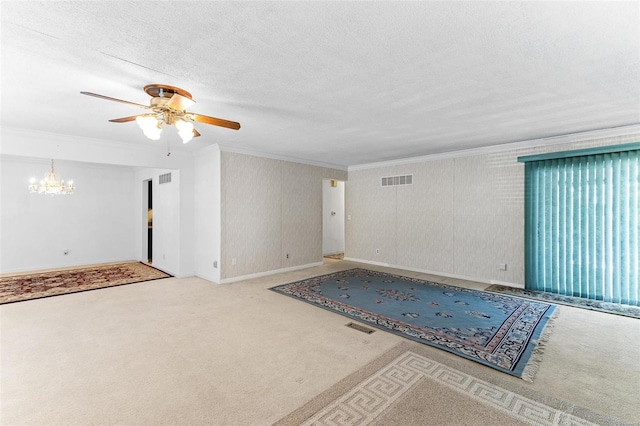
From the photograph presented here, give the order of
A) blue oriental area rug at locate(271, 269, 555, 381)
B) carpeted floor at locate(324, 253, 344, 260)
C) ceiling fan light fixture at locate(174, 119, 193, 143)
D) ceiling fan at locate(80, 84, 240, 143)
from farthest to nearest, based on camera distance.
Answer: carpeted floor at locate(324, 253, 344, 260)
blue oriental area rug at locate(271, 269, 555, 381)
ceiling fan light fixture at locate(174, 119, 193, 143)
ceiling fan at locate(80, 84, 240, 143)

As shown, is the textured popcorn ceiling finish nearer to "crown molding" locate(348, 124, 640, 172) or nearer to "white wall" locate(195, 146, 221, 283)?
"crown molding" locate(348, 124, 640, 172)

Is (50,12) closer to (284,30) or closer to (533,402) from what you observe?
(284,30)

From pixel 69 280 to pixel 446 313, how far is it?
6.79 m

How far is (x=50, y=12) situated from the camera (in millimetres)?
1728

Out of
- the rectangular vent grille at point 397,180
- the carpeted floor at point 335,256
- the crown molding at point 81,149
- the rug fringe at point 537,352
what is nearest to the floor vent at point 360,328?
the rug fringe at point 537,352

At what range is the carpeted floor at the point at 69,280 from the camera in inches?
192

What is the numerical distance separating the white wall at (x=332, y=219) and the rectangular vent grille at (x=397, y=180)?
225cm

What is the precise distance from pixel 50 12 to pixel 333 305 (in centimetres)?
396

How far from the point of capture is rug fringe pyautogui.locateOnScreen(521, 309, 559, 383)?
8.15 ft

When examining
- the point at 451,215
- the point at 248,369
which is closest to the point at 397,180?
the point at 451,215

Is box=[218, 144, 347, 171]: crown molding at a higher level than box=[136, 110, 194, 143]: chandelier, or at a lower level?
higher

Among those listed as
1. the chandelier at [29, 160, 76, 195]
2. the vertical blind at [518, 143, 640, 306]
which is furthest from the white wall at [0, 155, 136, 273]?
the vertical blind at [518, 143, 640, 306]

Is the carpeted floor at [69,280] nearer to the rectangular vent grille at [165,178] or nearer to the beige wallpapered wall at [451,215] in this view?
the rectangular vent grille at [165,178]

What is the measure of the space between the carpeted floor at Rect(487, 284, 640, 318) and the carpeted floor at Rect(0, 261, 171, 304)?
6451mm
